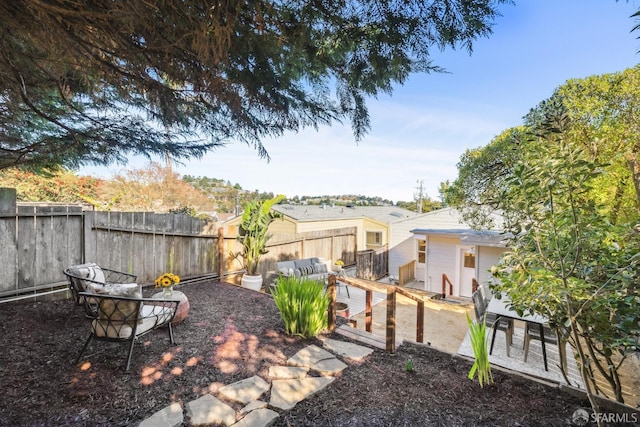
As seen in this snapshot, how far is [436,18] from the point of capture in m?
2.00

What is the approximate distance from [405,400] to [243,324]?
102 inches

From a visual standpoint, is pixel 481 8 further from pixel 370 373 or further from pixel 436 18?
pixel 370 373

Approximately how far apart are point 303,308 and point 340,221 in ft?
48.5

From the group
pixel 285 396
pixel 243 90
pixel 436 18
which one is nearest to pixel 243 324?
pixel 285 396

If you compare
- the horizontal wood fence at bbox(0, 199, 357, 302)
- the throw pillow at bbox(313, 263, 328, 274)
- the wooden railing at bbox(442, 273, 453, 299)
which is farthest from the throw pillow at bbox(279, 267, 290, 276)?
the wooden railing at bbox(442, 273, 453, 299)

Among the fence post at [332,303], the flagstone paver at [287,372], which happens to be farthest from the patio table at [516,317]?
the flagstone paver at [287,372]

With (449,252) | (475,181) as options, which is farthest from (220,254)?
(449,252)

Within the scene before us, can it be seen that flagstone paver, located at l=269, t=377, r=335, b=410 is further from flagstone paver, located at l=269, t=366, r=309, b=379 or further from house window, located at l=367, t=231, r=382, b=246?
house window, located at l=367, t=231, r=382, b=246

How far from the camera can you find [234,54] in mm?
2479

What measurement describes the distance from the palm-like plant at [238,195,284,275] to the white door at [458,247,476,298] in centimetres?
782

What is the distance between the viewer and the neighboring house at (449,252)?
10141 mm

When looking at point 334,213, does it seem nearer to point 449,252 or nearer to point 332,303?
point 449,252

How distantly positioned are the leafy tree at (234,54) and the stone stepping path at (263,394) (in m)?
2.36

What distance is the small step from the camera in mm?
3775
